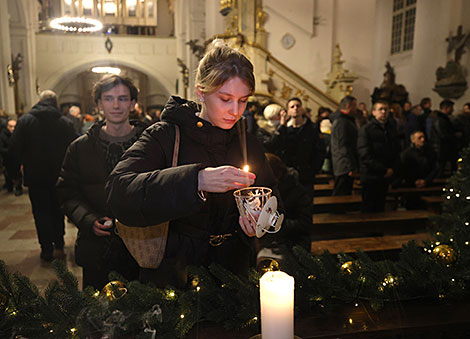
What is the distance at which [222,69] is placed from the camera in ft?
4.00

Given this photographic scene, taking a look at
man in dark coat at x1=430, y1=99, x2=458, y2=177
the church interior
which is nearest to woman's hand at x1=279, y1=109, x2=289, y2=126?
the church interior

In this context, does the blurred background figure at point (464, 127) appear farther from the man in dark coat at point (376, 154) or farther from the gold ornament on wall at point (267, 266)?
the gold ornament on wall at point (267, 266)

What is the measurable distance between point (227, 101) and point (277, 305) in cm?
64

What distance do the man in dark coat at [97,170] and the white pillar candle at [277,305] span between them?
54.9 inches

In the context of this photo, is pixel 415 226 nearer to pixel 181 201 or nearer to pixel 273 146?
pixel 273 146

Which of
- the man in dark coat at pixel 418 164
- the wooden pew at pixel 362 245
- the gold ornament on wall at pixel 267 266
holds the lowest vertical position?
the wooden pew at pixel 362 245

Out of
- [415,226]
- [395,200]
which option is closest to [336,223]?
[415,226]

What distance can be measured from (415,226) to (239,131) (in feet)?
10.7

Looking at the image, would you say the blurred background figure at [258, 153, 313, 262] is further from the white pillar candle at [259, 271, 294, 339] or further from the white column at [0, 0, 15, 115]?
the white column at [0, 0, 15, 115]

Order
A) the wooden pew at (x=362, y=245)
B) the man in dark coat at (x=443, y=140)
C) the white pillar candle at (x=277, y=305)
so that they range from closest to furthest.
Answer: the white pillar candle at (x=277, y=305) < the wooden pew at (x=362, y=245) < the man in dark coat at (x=443, y=140)

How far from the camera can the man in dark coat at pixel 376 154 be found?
4699 millimetres

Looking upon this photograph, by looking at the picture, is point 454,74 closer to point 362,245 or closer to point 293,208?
point 362,245

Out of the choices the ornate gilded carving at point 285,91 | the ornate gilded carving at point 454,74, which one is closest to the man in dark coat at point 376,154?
the ornate gilded carving at point 285,91

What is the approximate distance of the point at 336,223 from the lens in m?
3.87
